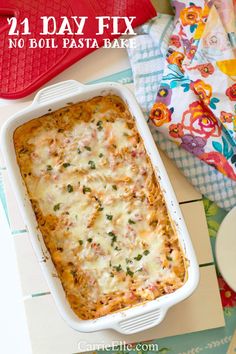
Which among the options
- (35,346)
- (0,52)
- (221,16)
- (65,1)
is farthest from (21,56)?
(35,346)

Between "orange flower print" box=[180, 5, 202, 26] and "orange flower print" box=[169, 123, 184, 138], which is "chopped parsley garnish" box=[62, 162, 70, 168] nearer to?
"orange flower print" box=[169, 123, 184, 138]

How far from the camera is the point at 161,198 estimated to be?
1.26m

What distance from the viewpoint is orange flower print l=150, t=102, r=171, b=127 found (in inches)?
52.5

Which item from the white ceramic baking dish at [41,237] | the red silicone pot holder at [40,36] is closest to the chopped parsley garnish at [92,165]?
the white ceramic baking dish at [41,237]

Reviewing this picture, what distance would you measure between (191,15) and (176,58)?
100mm

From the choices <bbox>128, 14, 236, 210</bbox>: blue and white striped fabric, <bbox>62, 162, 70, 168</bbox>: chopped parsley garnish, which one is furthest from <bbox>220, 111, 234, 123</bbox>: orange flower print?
<bbox>62, 162, 70, 168</bbox>: chopped parsley garnish

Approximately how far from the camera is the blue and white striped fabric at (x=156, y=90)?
4.42 feet

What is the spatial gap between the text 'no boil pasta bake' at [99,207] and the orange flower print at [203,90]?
0.16 m

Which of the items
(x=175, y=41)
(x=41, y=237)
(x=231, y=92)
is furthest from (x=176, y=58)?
(x=41, y=237)

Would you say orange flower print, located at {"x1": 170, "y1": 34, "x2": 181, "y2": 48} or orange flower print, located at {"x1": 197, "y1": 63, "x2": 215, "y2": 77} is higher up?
orange flower print, located at {"x1": 170, "y1": 34, "x2": 181, "y2": 48}

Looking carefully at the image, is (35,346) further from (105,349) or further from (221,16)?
(221,16)

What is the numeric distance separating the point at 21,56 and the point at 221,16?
441 millimetres

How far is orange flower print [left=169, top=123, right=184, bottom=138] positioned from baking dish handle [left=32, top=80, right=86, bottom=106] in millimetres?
214

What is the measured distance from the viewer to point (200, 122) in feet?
4.36
